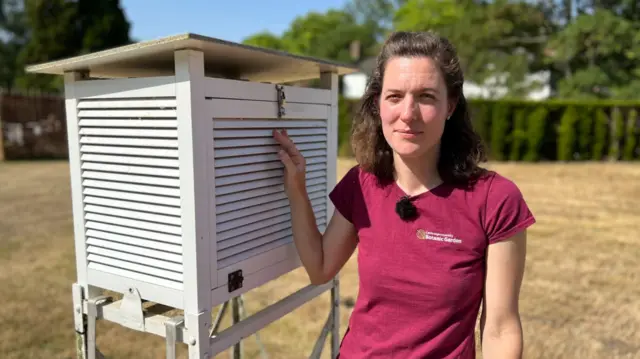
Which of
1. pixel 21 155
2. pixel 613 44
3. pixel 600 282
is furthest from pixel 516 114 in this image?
pixel 21 155

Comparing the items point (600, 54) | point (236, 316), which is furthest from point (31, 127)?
point (600, 54)

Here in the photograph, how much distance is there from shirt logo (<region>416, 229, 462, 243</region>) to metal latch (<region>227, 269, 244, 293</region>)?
0.66 m

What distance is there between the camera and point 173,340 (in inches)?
63.5

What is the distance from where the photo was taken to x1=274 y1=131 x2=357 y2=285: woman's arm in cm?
179

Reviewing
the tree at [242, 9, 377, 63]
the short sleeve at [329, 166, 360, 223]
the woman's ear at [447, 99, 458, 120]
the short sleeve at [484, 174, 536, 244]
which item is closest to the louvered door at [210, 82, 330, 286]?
the short sleeve at [329, 166, 360, 223]

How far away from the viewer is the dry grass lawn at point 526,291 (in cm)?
373

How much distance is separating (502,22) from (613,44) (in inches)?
183

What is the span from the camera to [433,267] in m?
1.47

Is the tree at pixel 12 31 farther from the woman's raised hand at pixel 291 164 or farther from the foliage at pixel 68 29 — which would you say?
the woman's raised hand at pixel 291 164

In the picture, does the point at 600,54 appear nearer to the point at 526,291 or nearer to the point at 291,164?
the point at 526,291

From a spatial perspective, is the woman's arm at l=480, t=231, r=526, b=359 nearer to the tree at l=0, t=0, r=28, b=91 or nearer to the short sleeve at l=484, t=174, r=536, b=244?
the short sleeve at l=484, t=174, r=536, b=244

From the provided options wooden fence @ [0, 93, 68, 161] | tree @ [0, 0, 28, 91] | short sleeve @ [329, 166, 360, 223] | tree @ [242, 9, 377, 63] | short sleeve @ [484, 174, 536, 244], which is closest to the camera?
short sleeve @ [484, 174, 536, 244]

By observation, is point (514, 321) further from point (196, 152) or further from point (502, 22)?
point (502, 22)

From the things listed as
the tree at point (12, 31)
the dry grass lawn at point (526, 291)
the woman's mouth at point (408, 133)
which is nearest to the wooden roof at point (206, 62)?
the woman's mouth at point (408, 133)
